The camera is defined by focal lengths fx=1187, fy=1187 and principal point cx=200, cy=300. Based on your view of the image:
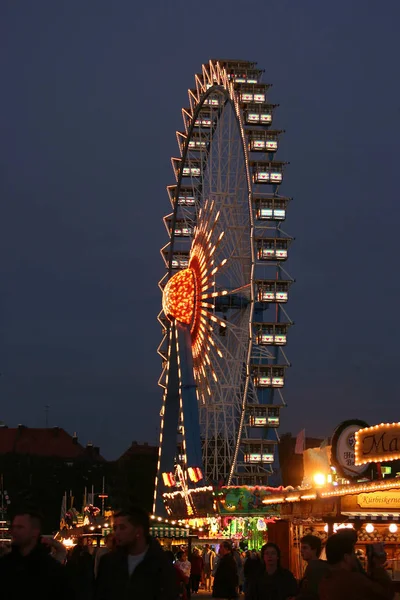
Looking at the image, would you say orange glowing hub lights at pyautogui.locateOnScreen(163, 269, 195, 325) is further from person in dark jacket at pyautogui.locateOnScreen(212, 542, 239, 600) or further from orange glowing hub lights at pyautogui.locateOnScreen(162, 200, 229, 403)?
person in dark jacket at pyautogui.locateOnScreen(212, 542, 239, 600)

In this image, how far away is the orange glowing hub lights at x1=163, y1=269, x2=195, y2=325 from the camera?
139ft

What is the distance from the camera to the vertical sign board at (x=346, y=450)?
20.4 meters

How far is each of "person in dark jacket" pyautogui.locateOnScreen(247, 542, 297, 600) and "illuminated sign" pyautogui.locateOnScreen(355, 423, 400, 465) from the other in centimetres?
881

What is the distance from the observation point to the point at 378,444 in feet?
63.4

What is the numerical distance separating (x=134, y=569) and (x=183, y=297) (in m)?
36.2

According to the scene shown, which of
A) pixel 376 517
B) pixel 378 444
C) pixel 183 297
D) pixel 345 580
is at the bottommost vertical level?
pixel 345 580

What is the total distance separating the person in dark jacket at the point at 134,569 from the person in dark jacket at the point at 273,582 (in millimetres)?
3366

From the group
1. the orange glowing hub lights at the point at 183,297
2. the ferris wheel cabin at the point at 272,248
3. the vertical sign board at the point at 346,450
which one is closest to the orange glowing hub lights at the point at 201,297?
the orange glowing hub lights at the point at 183,297

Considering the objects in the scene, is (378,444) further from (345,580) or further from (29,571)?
(29,571)

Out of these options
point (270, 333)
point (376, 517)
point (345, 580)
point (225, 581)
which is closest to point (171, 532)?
point (270, 333)

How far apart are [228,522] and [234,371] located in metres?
4.88

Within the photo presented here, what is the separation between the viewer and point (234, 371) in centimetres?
3900

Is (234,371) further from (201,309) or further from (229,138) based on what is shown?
(229,138)

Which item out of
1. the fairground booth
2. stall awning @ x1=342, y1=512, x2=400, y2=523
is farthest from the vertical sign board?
stall awning @ x1=342, y1=512, x2=400, y2=523
